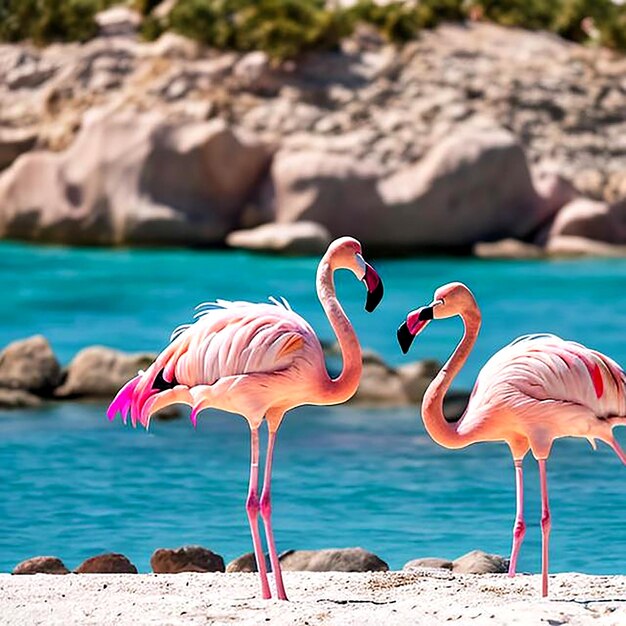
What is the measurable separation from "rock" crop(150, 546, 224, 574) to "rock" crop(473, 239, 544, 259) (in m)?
17.3

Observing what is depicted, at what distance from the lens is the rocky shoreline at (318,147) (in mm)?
24141

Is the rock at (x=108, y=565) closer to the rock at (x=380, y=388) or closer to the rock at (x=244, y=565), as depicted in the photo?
the rock at (x=244, y=565)

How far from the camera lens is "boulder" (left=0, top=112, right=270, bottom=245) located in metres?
24.2

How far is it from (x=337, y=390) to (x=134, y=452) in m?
6.19

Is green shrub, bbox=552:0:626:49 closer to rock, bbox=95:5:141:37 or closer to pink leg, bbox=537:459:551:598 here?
rock, bbox=95:5:141:37

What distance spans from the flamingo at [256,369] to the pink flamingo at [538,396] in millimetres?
344

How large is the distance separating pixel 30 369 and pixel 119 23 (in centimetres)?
1791

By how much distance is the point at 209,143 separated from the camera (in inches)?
960

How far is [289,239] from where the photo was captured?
23078 millimetres

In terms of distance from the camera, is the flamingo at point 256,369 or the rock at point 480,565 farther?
the rock at point 480,565

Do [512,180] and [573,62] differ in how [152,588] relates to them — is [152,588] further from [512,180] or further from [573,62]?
[573,62]

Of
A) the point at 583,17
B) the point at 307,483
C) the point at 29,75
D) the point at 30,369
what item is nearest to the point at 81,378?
the point at 30,369

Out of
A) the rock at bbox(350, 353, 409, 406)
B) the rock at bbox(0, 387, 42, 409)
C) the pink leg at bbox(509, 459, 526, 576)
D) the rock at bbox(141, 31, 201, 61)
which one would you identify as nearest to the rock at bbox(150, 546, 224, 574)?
the pink leg at bbox(509, 459, 526, 576)

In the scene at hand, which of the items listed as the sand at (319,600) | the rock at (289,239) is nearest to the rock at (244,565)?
the sand at (319,600)
